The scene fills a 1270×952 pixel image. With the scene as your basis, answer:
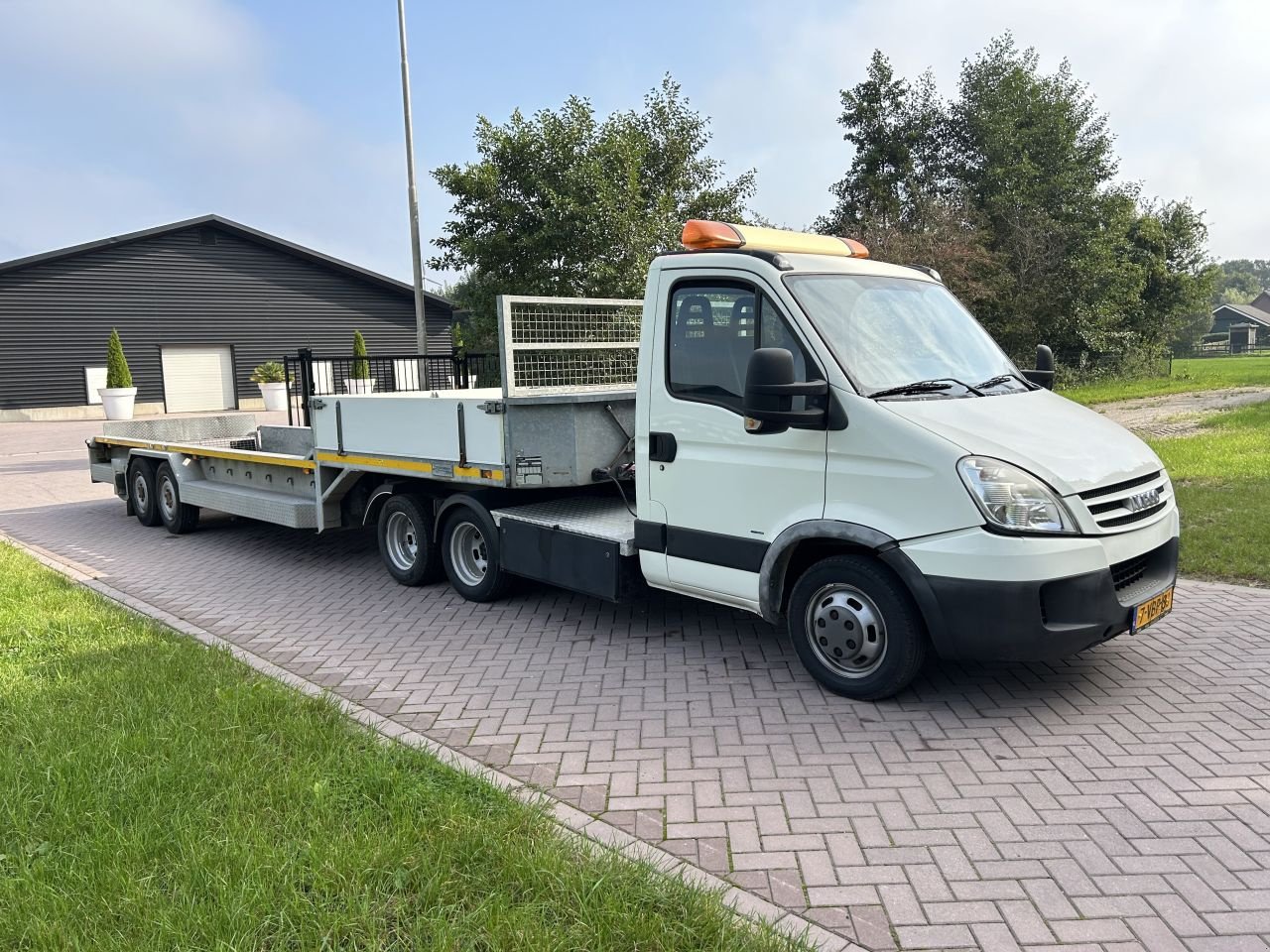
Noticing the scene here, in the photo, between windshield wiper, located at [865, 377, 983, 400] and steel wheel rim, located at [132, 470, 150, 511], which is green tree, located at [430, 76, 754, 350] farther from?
windshield wiper, located at [865, 377, 983, 400]

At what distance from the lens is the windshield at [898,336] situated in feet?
15.7

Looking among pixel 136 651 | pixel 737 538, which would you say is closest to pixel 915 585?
pixel 737 538

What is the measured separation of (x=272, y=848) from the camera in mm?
3299

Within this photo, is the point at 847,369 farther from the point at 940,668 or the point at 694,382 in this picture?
the point at 940,668

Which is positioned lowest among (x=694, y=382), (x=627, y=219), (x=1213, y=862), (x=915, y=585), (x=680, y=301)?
(x=1213, y=862)

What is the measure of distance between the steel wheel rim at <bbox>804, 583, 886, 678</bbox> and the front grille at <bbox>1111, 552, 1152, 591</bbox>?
1.13 meters

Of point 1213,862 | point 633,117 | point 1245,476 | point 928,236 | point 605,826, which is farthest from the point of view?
point 928,236

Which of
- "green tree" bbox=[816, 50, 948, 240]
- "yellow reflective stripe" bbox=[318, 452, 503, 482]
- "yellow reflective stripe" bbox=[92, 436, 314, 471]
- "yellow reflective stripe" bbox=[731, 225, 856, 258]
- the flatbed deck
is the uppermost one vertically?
"green tree" bbox=[816, 50, 948, 240]

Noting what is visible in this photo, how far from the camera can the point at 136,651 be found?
5.54m

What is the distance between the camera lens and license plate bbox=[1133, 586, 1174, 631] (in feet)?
14.8

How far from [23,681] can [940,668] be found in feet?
16.7

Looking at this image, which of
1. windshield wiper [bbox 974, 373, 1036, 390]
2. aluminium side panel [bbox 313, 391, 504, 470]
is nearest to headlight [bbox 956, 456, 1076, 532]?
windshield wiper [bbox 974, 373, 1036, 390]

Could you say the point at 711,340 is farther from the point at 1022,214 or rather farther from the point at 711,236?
the point at 1022,214

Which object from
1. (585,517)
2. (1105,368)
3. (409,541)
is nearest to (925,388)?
(585,517)
